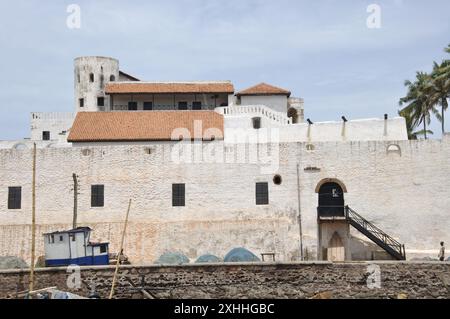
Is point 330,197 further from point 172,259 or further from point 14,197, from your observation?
point 14,197

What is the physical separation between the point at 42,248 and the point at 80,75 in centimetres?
1947

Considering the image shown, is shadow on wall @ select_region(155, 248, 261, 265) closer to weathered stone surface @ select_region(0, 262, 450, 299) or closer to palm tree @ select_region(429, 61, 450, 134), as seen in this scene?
weathered stone surface @ select_region(0, 262, 450, 299)

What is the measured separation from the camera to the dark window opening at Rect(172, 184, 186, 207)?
3588 cm

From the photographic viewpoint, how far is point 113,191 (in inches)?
1416

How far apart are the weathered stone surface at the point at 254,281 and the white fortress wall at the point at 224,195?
18.5 ft

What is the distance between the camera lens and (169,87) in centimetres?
4897

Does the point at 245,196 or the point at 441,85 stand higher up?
the point at 441,85

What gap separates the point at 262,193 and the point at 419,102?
1539 cm

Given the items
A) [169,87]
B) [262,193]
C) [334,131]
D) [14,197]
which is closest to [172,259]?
[262,193]

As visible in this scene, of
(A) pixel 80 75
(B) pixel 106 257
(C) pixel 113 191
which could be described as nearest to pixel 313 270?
(B) pixel 106 257

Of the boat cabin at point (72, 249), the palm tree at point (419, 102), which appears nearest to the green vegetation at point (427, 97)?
the palm tree at point (419, 102)

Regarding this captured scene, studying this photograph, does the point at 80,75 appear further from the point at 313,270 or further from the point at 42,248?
the point at 313,270

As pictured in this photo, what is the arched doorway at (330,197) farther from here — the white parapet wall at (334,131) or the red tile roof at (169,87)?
the red tile roof at (169,87)

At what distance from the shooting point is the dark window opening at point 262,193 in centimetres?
3569
